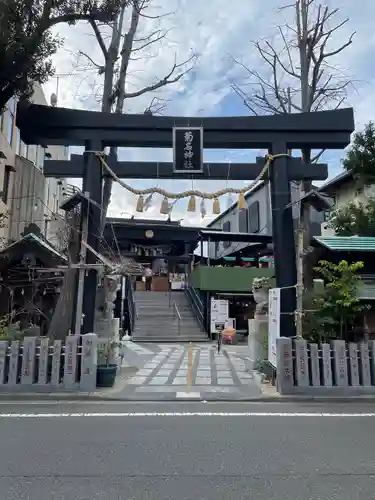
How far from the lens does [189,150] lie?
11.2m

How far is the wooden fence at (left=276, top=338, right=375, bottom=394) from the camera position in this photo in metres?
9.32

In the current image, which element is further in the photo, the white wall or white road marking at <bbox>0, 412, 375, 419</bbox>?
the white wall

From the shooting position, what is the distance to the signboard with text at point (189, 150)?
11.1m

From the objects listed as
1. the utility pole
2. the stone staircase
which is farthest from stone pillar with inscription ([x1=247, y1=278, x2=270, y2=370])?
the stone staircase

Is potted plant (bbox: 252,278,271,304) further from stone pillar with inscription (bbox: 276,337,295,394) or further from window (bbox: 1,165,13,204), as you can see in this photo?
window (bbox: 1,165,13,204)

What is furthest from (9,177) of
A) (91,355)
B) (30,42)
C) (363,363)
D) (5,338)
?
(363,363)

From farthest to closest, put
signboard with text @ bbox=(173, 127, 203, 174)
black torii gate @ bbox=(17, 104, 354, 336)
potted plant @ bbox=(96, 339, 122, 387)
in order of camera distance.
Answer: signboard with text @ bbox=(173, 127, 203, 174)
black torii gate @ bbox=(17, 104, 354, 336)
potted plant @ bbox=(96, 339, 122, 387)

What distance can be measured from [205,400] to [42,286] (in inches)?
368

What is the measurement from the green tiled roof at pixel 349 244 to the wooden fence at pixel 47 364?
8.12 m

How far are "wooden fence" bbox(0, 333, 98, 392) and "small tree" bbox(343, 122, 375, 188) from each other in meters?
14.8

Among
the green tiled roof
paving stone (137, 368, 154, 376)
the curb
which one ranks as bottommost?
the curb

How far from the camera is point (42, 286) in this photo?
1611 centimetres

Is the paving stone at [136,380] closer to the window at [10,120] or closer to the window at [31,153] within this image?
the window at [10,120]
